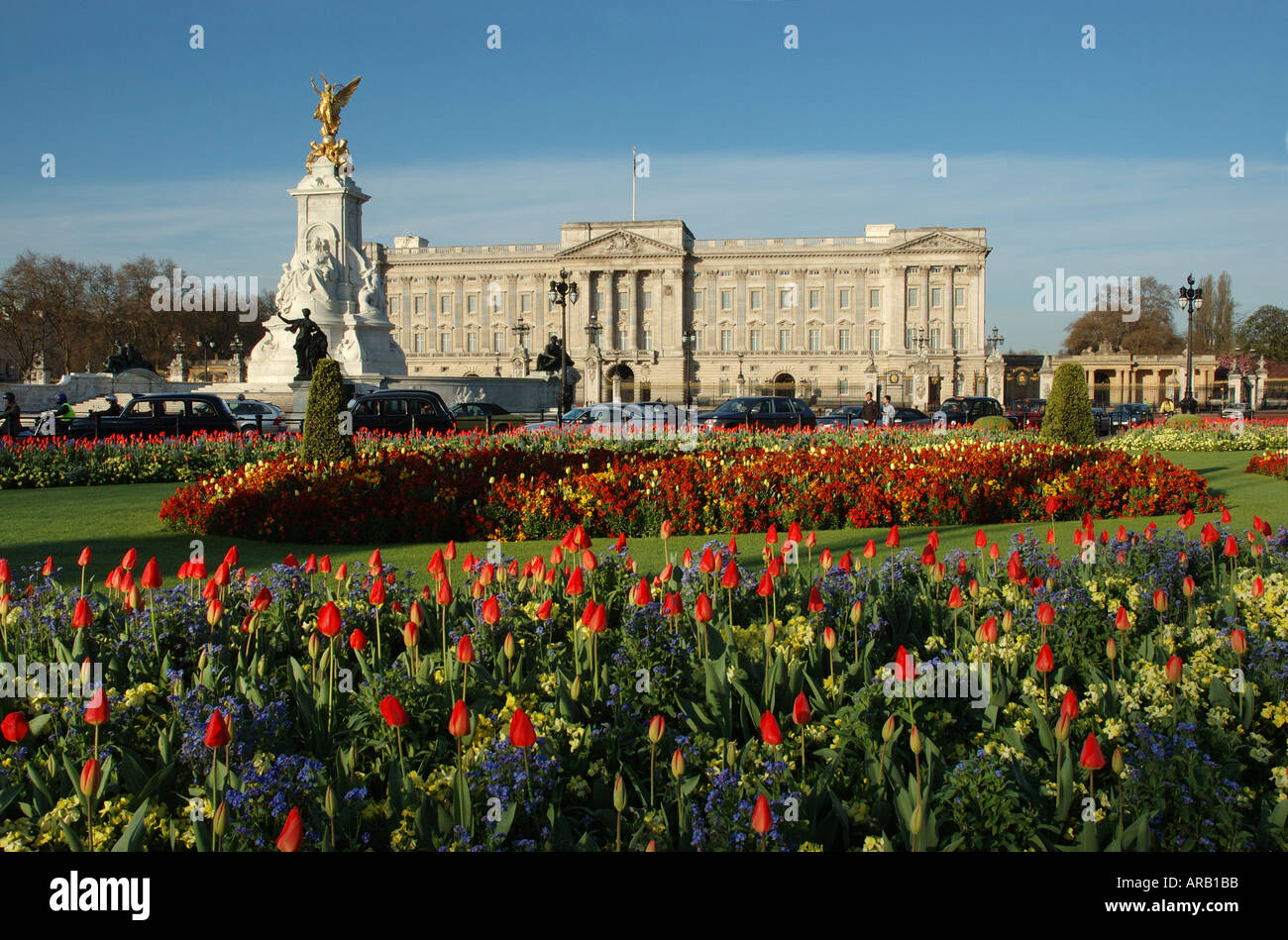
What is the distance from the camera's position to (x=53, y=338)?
6975 cm

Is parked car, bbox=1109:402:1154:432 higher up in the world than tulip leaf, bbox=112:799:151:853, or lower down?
higher up

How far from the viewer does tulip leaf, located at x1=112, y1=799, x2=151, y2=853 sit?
2.80 meters

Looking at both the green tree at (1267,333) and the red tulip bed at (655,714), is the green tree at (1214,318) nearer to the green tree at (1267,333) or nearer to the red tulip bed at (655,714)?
the green tree at (1267,333)

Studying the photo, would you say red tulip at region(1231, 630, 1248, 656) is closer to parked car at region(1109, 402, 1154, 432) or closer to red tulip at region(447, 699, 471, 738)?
red tulip at region(447, 699, 471, 738)

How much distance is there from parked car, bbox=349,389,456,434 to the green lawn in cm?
691

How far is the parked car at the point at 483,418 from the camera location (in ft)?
82.4

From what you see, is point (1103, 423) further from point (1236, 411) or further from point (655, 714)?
point (655, 714)

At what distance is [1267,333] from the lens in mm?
78688

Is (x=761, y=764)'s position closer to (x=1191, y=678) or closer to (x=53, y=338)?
(x=1191, y=678)

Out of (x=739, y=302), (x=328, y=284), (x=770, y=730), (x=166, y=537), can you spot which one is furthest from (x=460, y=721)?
(x=739, y=302)

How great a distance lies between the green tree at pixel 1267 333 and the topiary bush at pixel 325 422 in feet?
268

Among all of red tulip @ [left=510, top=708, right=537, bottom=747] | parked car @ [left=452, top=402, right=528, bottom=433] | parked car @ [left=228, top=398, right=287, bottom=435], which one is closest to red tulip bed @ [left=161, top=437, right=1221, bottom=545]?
red tulip @ [left=510, top=708, right=537, bottom=747]

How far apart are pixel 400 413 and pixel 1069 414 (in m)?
13.0
